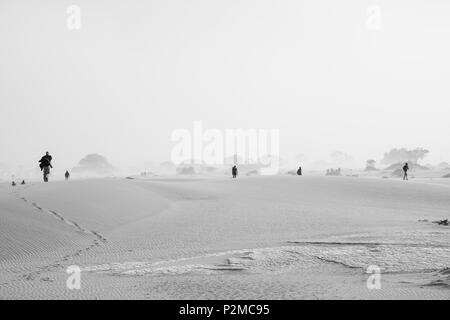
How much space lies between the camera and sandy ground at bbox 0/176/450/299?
6145 mm

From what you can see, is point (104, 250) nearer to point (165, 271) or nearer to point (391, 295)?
point (165, 271)

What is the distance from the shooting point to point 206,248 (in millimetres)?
9516

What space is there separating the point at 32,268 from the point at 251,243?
4.41 m

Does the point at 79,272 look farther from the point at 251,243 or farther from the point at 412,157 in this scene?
the point at 412,157

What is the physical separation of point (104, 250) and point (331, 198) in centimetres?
1363

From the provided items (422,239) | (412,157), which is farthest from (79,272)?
(412,157)

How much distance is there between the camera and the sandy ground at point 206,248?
6.14 metres

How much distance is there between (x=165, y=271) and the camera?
23.8ft

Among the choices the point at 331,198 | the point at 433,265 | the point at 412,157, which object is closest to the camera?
the point at 433,265
